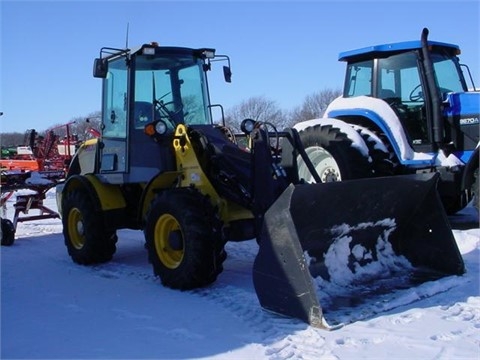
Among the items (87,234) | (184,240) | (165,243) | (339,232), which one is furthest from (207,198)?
(87,234)

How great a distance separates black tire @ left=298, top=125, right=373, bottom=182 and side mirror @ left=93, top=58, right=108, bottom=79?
2.85 metres

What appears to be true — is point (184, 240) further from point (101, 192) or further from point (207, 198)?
point (101, 192)

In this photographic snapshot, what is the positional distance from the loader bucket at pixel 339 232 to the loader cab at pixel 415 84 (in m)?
2.66

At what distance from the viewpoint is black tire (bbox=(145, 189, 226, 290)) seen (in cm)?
517

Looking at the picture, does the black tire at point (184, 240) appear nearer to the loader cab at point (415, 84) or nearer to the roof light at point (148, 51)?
the roof light at point (148, 51)

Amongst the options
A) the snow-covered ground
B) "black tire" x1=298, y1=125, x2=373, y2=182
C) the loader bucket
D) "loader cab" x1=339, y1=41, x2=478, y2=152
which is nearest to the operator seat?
the snow-covered ground

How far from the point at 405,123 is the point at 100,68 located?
426cm

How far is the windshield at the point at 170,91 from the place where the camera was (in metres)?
6.42

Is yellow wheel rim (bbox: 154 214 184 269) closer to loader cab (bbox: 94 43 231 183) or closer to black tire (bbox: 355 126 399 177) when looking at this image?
loader cab (bbox: 94 43 231 183)

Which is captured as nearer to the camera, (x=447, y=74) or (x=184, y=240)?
(x=184, y=240)

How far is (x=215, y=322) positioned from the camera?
452 cm

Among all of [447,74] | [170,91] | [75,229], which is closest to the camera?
[170,91]

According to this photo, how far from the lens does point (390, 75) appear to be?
8.24 metres

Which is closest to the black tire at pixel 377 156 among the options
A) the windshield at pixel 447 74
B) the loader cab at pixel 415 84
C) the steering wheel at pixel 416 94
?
the loader cab at pixel 415 84
